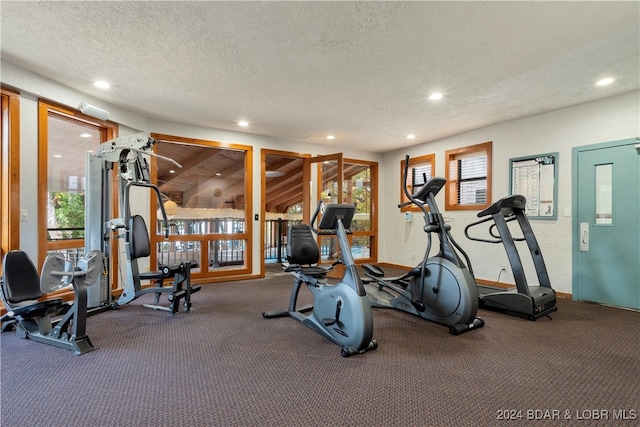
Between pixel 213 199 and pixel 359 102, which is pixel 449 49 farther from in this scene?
pixel 213 199

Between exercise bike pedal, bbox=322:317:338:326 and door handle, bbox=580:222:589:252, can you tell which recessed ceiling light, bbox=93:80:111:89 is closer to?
exercise bike pedal, bbox=322:317:338:326

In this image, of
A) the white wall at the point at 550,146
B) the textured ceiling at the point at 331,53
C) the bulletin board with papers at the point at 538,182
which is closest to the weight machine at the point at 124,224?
the textured ceiling at the point at 331,53

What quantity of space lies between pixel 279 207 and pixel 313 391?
8.88m

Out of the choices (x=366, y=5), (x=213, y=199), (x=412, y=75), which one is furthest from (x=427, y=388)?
(x=213, y=199)

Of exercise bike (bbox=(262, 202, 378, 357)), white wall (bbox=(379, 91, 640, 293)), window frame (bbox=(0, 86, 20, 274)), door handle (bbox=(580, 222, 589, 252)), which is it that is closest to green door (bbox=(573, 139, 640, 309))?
door handle (bbox=(580, 222, 589, 252))

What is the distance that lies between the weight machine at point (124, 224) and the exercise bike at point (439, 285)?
2.32 m

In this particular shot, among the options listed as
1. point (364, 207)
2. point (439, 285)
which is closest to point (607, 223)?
point (439, 285)

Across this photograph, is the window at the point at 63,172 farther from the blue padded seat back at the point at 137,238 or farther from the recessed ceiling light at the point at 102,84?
the blue padded seat back at the point at 137,238

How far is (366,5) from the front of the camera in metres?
2.15

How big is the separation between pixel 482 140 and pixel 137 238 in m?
5.04

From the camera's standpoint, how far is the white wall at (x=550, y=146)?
3.78 meters

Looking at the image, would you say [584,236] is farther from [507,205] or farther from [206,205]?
[206,205]

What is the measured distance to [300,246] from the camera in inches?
134

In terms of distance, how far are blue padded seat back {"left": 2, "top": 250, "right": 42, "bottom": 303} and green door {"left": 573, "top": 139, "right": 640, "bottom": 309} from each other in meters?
5.79
